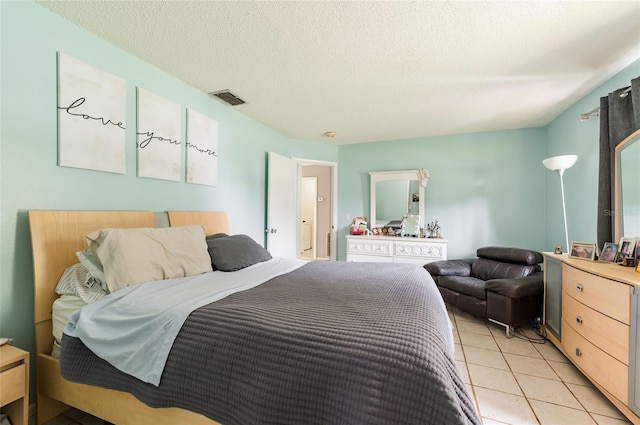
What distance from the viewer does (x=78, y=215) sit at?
1.75 m

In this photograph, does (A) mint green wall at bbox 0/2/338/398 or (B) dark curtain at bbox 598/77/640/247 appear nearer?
(A) mint green wall at bbox 0/2/338/398

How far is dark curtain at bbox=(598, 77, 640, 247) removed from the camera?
81.3 inches

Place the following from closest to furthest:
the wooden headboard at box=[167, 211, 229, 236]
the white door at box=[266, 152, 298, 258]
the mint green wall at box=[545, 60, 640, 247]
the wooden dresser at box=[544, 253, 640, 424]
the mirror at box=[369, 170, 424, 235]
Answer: the wooden dresser at box=[544, 253, 640, 424]
the wooden headboard at box=[167, 211, 229, 236]
the mint green wall at box=[545, 60, 640, 247]
the white door at box=[266, 152, 298, 258]
the mirror at box=[369, 170, 424, 235]

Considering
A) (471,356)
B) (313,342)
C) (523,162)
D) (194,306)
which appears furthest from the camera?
(523,162)

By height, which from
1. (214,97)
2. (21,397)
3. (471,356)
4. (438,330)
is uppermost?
(214,97)

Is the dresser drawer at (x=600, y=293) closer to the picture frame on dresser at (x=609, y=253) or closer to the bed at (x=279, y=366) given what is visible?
the picture frame on dresser at (x=609, y=253)

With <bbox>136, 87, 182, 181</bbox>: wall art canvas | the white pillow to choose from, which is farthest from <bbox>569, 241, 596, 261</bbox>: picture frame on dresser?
<bbox>136, 87, 182, 181</bbox>: wall art canvas

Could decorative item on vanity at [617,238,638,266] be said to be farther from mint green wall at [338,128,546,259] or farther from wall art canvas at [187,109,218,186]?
wall art canvas at [187,109,218,186]

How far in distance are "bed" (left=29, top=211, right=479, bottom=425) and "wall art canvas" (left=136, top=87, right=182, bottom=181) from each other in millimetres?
742

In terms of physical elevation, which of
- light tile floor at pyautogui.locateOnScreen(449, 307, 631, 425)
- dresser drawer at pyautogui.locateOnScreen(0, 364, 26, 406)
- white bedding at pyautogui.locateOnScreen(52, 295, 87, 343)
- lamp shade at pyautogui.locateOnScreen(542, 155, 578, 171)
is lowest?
light tile floor at pyautogui.locateOnScreen(449, 307, 631, 425)

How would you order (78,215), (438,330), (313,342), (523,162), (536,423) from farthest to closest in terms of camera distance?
(523,162) → (78,215) → (536,423) → (438,330) → (313,342)

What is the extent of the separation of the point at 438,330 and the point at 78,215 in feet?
7.14

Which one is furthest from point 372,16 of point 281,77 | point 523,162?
point 523,162

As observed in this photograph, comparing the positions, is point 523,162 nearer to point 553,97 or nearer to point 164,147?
point 553,97
